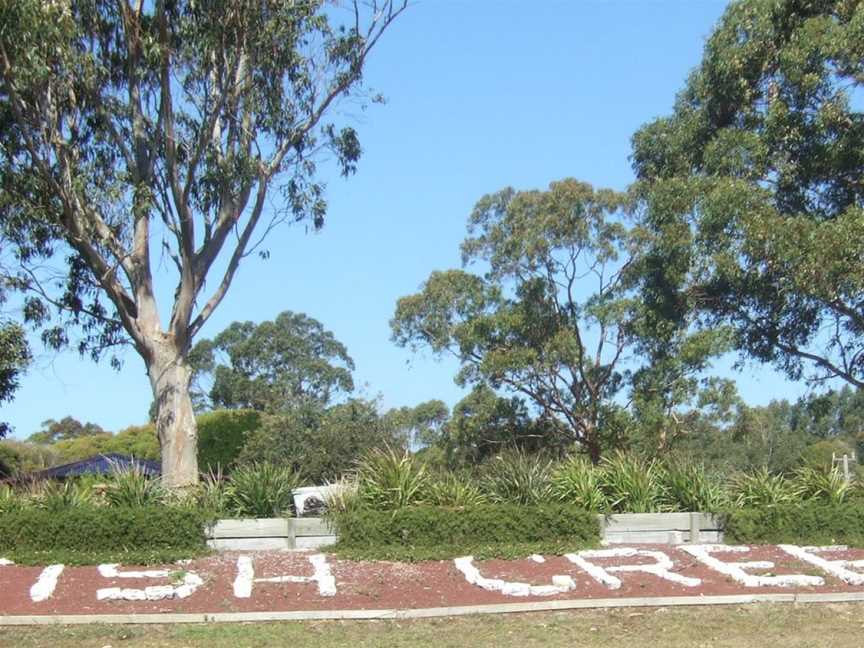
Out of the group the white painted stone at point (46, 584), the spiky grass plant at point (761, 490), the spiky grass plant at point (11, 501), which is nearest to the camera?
the white painted stone at point (46, 584)

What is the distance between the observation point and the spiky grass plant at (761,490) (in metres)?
14.3

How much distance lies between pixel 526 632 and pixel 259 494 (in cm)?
518

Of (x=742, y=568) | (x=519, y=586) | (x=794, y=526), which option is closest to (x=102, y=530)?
(x=519, y=586)

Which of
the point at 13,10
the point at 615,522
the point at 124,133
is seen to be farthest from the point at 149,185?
the point at 615,522

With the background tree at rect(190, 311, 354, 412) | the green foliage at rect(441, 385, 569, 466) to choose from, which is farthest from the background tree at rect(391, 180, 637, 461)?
the background tree at rect(190, 311, 354, 412)

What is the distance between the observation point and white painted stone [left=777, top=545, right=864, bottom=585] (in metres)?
11.6

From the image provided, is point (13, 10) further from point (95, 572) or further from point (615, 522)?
point (615, 522)

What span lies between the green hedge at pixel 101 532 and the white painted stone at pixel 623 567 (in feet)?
15.4

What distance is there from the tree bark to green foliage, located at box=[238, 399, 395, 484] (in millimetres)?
9066

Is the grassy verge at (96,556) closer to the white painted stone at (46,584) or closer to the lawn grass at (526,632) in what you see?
the white painted stone at (46,584)

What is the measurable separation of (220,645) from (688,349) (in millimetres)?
14038

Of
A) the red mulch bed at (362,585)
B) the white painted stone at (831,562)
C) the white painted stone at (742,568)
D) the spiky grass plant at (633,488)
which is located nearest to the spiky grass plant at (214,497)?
the red mulch bed at (362,585)

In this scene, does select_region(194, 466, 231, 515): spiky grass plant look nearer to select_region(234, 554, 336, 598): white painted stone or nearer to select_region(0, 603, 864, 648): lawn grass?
select_region(234, 554, 336, 598): white painted stone

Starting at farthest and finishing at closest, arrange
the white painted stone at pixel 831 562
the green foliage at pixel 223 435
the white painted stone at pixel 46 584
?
the green foliage at pixel 223 435
the white painted stone at pixel 831 562
the white painted stone at pixel 46 584
